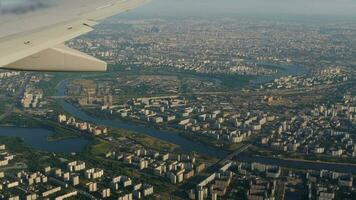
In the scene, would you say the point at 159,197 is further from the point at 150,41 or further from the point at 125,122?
the point at 150,41

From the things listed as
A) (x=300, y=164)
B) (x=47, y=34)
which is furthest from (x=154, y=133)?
(x=47, y=34)

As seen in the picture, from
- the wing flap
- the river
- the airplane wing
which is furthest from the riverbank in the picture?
the wing flap

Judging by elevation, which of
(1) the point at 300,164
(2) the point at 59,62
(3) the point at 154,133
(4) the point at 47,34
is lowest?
(3) the point at 154,133

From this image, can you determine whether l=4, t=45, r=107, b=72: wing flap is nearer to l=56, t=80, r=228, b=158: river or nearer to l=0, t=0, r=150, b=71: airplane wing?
l=0, t=0, r=150, b=71: airplane wing

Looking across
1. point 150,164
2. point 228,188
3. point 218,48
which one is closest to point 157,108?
point 150,164

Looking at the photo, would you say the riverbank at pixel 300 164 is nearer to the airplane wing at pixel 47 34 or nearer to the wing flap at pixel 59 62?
the airplane wing at pixel 47 34

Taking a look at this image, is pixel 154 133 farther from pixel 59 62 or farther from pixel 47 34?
pixel 47 34

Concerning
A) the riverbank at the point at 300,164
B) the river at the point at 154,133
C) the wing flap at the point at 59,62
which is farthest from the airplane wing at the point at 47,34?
the river at the point at 154,133
